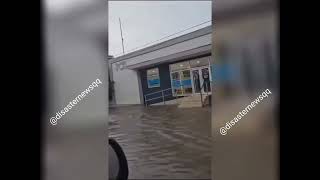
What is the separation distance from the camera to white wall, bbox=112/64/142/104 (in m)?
9.53

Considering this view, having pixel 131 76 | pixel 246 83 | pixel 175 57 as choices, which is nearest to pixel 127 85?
pixel 131 76

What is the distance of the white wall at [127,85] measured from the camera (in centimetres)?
953

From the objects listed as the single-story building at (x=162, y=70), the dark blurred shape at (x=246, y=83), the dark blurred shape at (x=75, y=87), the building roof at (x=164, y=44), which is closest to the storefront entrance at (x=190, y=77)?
the single-story building at (x=162, y=70)

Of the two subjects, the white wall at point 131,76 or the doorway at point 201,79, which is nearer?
the doorway at point 201,79

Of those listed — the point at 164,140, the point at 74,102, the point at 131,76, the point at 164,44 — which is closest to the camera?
the point at 74,102

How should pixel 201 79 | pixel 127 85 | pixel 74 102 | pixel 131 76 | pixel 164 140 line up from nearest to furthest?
1. pixel 74 102
2. pixel 164 140
3. pixel 201 79
4. pixel 127 85
5. pixel 131 76

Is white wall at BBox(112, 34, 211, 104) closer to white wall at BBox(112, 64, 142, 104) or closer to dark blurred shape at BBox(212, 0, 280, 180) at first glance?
white wall at BBox(112, 64, 142, 104)

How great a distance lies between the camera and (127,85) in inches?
392

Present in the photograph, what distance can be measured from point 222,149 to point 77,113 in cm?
103

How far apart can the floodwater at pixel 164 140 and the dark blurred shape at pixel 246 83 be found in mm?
2032

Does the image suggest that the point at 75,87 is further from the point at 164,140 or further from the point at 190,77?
the point at 190,77

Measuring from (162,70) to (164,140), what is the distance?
8.70 ft

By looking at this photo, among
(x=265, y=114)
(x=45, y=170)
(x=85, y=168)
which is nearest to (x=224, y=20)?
(x=265, y=114)

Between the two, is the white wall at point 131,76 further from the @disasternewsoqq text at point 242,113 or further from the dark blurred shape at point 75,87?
the dark blurred shape at point 75,87
